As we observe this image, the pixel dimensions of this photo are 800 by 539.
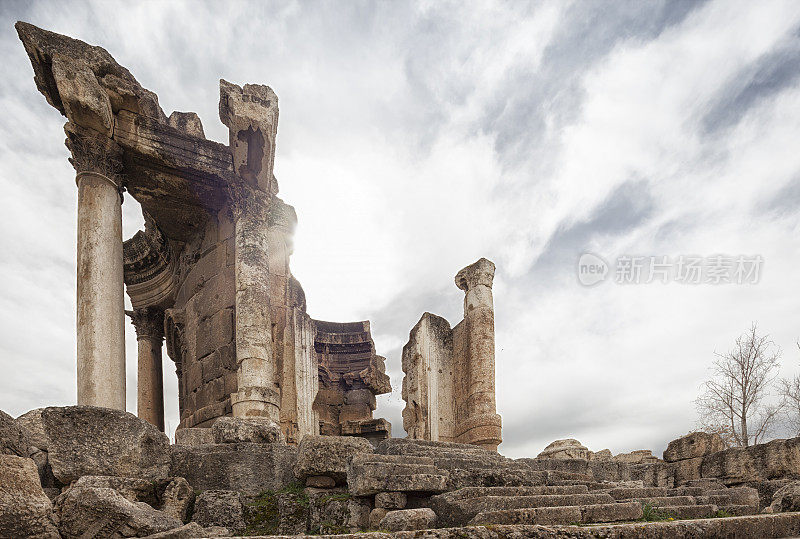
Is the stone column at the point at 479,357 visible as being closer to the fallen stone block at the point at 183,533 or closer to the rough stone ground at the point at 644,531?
the rough stone ground at the point at 644,531

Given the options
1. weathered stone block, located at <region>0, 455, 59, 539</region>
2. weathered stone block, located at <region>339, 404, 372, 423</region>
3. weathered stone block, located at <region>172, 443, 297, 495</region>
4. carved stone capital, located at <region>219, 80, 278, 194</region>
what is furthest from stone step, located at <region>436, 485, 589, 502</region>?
weathered stone block, located at <region>339, 404, 372, 423</region>

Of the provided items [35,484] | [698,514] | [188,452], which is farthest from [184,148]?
[698,514]

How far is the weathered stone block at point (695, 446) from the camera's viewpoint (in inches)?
430

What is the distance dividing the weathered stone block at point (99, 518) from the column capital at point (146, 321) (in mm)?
12438

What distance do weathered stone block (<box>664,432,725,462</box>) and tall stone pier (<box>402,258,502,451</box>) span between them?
3757 millimetres

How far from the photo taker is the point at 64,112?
9.98 m

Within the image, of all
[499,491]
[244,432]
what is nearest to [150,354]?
[244,432]

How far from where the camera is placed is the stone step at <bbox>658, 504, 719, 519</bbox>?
599 centimetres

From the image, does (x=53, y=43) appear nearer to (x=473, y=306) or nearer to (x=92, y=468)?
(x=92, y=468)

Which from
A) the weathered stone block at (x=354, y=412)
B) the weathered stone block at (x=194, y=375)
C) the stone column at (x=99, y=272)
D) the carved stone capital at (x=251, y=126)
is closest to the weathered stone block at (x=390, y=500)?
the stone column at (x=99, y=272)

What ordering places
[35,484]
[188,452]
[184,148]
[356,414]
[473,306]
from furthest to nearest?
[356,414], [473,306], [184,148], [188,452], [35,484]

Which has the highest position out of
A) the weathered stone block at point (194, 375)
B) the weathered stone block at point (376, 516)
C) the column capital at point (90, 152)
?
the column capital at point (90, 152)

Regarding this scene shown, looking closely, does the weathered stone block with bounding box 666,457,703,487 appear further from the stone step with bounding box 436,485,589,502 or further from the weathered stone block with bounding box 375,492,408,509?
the weathered stone block with bounding box 375,492,408,509

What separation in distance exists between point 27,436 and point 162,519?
1426mm
